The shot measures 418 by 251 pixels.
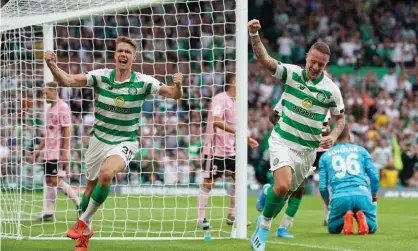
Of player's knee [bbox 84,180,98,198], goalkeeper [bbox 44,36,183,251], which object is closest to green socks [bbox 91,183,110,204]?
goalkeeper [bbox 44,36,183,251]

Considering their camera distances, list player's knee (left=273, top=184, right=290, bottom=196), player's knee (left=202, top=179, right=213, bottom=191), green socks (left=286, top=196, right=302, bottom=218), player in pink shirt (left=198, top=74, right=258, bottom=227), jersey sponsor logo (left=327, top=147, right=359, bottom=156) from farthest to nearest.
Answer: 1. player's knee (left=202, top=179, right=213, bottom=191)
2. player in pink shirt (left=198, top=74, right=258, bottom=227)
3. jersey sponsor logo (left=327, top=147, right=359, bottom=156)
4. green socks (left=286, top=196, right=302, bottom=218)
5. player's knee (left=273, top=184, right=290, bottom=196)

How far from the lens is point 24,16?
12.1m

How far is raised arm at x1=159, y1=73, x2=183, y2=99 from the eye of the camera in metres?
9.73

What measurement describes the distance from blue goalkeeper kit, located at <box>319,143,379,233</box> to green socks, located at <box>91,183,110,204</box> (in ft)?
12.1

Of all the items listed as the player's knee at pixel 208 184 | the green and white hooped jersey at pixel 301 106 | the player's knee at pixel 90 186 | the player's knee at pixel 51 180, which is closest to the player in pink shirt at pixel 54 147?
the player's knee at pixel 51 180

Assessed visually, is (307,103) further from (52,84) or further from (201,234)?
(52,84)

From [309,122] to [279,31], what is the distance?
68.7ft

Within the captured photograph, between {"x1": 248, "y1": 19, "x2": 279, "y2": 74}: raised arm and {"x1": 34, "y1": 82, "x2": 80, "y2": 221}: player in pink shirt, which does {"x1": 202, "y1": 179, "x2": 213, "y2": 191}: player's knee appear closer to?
{"x1": 34, "y1": 82, "x2": 80, "y2": 221}: player in pink shirt

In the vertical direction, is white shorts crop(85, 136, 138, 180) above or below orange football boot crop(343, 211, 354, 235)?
above

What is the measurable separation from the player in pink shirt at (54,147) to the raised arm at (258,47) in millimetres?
5260

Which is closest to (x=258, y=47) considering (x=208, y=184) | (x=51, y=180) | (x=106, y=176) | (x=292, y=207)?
(x=106, y=176)

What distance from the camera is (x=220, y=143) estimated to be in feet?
44.3

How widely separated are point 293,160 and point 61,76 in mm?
2593

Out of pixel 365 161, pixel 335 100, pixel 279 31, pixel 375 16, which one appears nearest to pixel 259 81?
pixel 279 31
